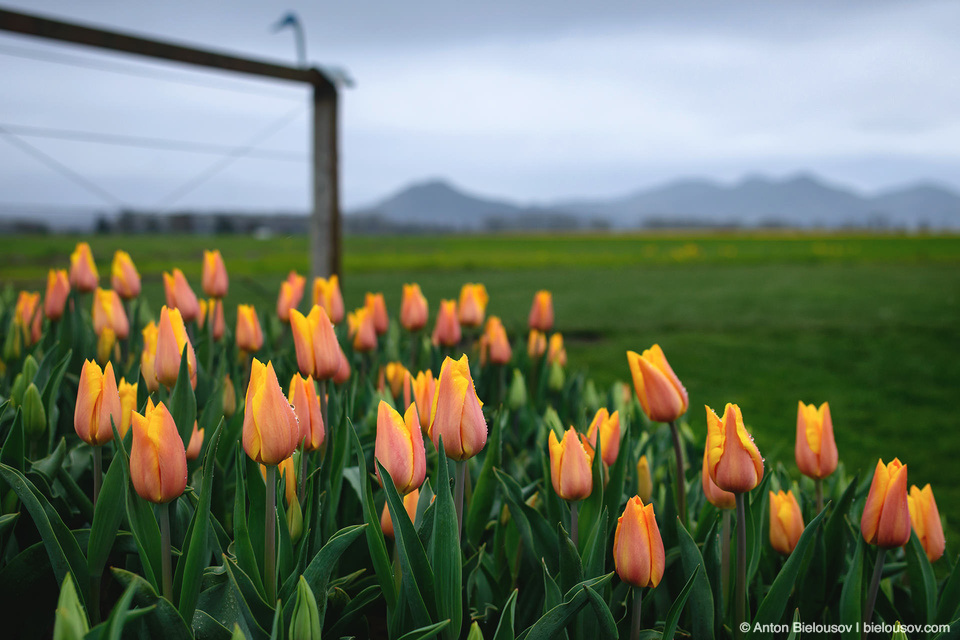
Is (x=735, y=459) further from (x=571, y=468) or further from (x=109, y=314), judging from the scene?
(x=109, y=314)

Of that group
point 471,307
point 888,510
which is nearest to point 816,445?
point 888,510

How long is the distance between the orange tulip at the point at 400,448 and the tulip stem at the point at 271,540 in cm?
16

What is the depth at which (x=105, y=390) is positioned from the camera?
1.19 m

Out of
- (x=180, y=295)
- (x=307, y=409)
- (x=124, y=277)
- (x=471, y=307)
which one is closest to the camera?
(x=307, y=409)

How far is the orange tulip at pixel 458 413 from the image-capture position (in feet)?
3.57

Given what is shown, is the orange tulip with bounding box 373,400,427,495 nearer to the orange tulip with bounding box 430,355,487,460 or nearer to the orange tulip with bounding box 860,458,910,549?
the orange tulip with bounding box 430,355,487,460

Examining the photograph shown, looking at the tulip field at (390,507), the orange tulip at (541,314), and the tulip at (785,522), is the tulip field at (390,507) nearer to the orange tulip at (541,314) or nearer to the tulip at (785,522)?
the tulip at (785,522)

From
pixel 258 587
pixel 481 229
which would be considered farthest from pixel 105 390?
pixel 481 229

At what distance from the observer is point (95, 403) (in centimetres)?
119

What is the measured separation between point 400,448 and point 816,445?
0.94 m

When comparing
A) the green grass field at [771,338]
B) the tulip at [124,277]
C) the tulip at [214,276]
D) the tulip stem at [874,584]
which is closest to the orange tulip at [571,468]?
the tulip stem at [874,584]

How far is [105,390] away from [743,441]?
3.51ft

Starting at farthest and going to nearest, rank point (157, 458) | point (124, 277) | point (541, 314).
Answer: point (541, 314) < point (124, 277) < point (157, 458)

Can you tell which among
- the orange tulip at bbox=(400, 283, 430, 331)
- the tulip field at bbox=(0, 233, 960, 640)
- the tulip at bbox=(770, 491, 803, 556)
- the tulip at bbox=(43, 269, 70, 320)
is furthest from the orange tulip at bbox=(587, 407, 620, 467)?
the tulip at bbox=(43, 269, 70, 320)
